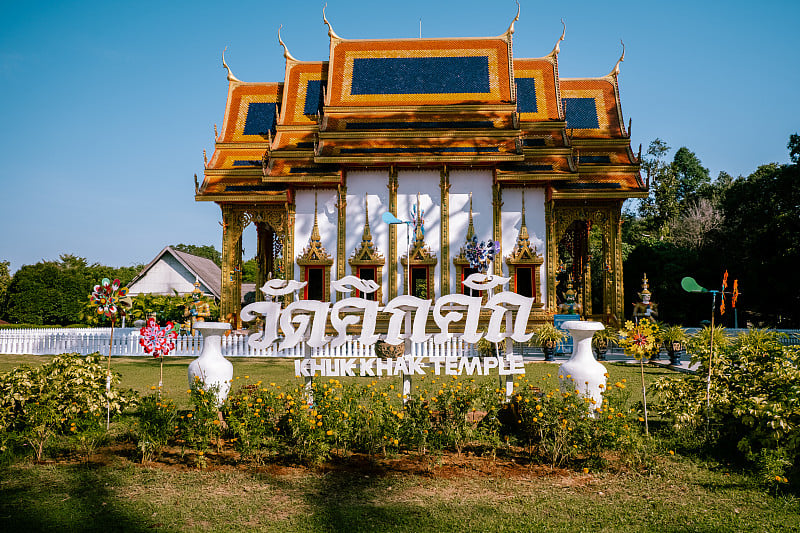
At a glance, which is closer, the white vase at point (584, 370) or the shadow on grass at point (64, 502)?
the shadow on grass at point (64, 502)

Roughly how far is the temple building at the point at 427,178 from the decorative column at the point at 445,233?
0.05m

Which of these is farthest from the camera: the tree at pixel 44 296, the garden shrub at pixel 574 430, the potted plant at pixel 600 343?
the tree at pixel 44 296

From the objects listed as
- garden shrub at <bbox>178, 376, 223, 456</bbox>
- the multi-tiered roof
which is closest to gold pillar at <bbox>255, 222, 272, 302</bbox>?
the multi-tiered roof

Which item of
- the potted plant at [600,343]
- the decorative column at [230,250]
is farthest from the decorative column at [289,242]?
the potted plant at [600,343]

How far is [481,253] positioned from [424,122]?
610 cm

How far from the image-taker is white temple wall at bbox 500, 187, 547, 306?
19.9 meters

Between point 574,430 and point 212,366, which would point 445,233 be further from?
point 574,430

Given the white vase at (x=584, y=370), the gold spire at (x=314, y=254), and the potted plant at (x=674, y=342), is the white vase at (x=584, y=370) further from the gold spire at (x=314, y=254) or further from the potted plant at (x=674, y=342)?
the gold spire at (x=314, y=254)

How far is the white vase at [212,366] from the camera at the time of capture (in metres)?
7.81

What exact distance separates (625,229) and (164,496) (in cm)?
4275

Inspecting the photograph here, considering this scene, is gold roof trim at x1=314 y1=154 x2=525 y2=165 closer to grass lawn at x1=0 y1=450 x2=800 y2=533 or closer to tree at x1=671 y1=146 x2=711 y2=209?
grass lawn at x1=0 y1=450 x2=800 y2=533

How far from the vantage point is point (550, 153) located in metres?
20.5

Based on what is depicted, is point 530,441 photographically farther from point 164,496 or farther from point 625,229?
point 625,229

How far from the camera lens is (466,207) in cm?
2002
